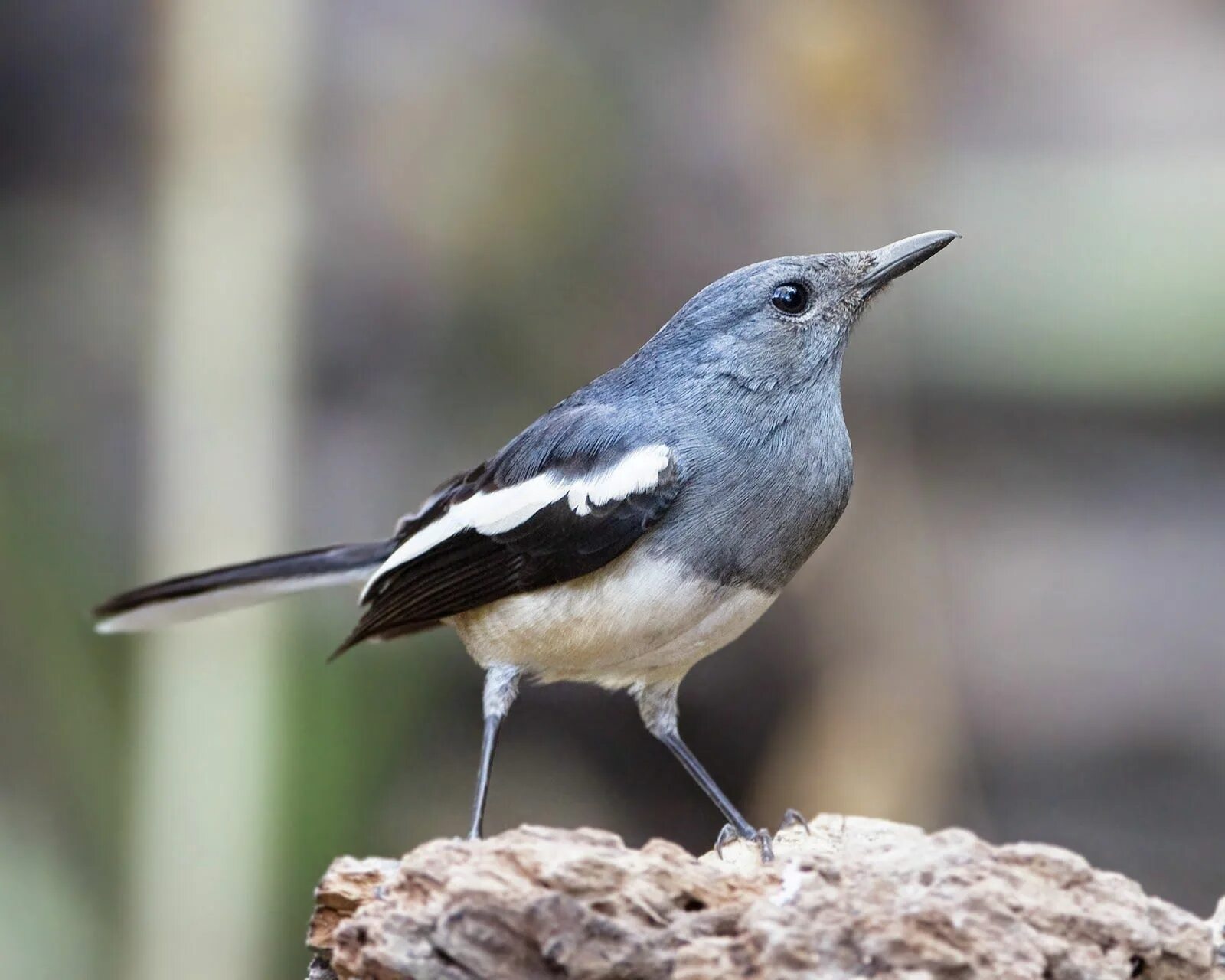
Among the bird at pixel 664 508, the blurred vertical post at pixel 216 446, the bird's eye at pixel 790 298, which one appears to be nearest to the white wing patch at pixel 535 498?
the bird at pixel 664 508

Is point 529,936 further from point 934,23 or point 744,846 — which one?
point 934,23

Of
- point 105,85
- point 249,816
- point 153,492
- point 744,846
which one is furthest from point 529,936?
point 105,85

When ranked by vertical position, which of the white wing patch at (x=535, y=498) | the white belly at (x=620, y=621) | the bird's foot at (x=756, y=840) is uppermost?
the white wing patch at (x=535, y=498)

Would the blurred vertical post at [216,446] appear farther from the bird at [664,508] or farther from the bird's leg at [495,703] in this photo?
the bird's leg at [495,703]

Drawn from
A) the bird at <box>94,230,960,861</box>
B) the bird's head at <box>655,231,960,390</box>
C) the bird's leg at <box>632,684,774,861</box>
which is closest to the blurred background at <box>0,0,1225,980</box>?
the bird's leg at <box>632,684,774,861</box>

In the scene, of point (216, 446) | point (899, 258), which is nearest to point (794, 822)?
point (899, 258)

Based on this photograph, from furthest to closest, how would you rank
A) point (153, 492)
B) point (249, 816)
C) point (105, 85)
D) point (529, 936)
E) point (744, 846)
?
point (105, 85)
point (153, 492)
point (249, 816)
point (744, 846)
point (529, 936)

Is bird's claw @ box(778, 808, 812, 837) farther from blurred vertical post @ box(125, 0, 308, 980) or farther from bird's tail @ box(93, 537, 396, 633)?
blurred vertical post @ box(125, 0, 308, 980)
